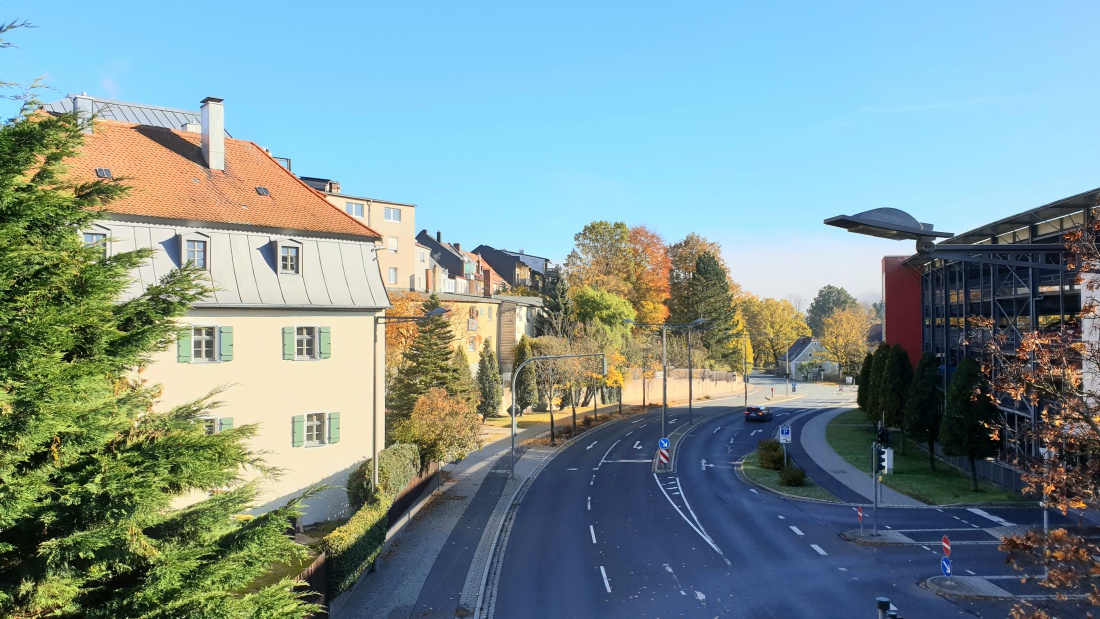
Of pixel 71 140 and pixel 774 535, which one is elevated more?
pixel 71 140

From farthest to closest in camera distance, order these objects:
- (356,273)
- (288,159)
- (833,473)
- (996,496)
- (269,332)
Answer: (288,159)
(833,473)
(996,496)
(356,273)
(269,332)

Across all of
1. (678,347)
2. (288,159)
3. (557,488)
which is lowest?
(557,488)

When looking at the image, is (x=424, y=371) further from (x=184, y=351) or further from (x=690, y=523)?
(x=184, y=351)

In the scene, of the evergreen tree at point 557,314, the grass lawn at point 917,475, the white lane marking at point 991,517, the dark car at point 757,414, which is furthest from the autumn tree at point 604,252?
the white lane marking at point 991,517

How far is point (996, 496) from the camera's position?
30875 millimetres

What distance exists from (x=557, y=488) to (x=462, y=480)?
5.14 meters

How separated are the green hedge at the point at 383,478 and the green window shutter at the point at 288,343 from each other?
4.83 meters

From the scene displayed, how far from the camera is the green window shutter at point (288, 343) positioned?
25375mm

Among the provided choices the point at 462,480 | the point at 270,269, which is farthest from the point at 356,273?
the point at 462,480

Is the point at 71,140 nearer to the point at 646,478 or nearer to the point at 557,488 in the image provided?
the point at 557,488

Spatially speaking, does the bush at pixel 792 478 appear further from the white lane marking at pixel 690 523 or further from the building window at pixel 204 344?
the building window at pixel 204 344

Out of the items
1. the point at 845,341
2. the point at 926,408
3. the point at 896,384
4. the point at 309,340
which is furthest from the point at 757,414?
the point at 845,341

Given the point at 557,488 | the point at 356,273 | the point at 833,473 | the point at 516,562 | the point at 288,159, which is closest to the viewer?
the point at 516,562

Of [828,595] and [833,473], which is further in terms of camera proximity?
[833,473]
